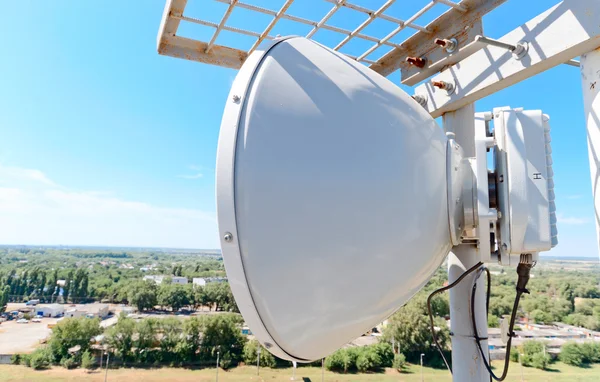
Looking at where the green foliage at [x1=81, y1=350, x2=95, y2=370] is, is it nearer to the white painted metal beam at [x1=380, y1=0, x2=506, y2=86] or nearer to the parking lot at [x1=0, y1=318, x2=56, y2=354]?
the parking lot at [x1=0, y1=318, x2=56, y2=354]

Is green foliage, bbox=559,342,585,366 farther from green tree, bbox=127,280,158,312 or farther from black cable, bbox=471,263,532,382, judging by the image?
green tree, bbox=127,280,158,312

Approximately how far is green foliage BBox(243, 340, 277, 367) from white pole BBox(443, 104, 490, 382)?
10.6 metres

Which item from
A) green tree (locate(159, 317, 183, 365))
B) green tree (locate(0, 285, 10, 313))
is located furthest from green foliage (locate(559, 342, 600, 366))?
green tree (locate(0, 285, 10, 313))

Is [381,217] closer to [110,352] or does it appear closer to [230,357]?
[230,357]

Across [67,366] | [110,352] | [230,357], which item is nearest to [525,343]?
[230,357]

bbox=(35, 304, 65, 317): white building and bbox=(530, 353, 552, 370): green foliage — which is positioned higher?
bbox=(530, 353, 552, 370): green foliage

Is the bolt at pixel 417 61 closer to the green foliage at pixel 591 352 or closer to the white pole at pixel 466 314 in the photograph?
the white pole at pixel 466 314

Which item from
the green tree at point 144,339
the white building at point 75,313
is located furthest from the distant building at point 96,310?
the green tree at point 144,339

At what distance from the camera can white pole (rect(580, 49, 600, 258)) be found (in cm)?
69

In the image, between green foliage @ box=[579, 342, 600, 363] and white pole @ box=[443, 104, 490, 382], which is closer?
white pole @ box=[443, 104, 490, 382]

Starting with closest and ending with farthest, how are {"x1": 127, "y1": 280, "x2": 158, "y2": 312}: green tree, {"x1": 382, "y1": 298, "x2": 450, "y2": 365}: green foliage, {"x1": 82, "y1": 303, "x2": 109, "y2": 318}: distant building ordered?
{"x1": 382, "y1": 298, "x2": 450, "y2": 365}: green foliage < {"x1": 82, "y1": 303, "x2": 109, "y2": 318}: distant building < {"x1": 127, "y1": 280, "x2": 158, "y2": 312}: green tree

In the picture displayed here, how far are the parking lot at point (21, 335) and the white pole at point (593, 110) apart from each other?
16914 millimetres

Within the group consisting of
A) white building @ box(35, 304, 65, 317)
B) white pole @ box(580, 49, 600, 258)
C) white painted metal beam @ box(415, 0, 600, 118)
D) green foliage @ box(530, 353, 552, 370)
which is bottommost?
white building @ box(35, 304, 65, 317)

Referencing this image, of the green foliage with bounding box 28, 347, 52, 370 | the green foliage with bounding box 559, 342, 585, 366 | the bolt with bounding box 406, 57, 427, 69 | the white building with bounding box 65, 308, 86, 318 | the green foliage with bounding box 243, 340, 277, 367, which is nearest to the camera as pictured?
the bolt with bounding box 406, 57, 427, 69
